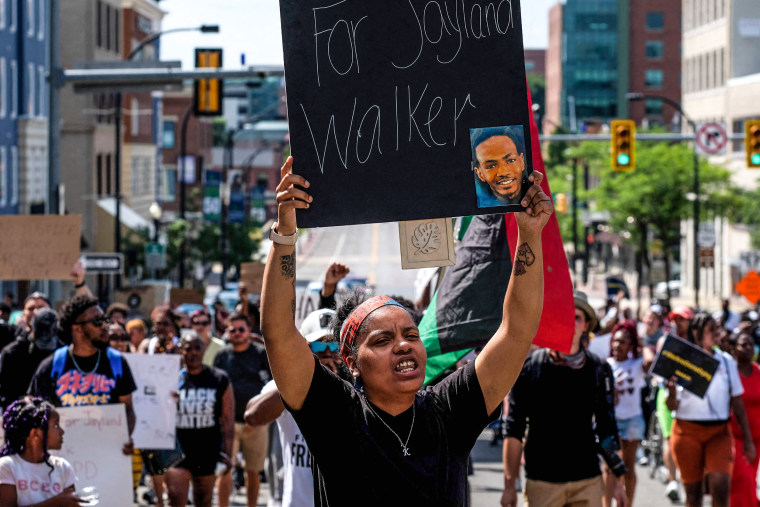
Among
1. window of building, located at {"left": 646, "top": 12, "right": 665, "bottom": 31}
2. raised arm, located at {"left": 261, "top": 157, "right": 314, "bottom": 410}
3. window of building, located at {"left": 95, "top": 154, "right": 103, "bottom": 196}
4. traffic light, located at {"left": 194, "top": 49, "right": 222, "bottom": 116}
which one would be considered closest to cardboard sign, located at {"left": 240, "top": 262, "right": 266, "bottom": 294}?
traffic light, located at {"left": 194, "top": 49, "right": 222, "bottom": 116}

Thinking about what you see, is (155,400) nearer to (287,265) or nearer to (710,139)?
(287,265)

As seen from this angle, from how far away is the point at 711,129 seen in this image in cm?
3491

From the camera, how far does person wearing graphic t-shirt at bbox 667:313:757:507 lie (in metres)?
11.1

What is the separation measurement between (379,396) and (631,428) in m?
8.80

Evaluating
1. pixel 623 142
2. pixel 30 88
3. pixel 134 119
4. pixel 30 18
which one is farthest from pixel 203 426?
pixel 134 119

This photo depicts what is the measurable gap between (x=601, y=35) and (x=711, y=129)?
4211 inches

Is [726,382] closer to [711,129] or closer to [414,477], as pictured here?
[414,477]

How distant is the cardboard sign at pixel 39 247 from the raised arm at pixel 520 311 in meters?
8.46

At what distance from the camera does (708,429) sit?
11211 millimetres

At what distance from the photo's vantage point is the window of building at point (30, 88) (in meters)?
46.5

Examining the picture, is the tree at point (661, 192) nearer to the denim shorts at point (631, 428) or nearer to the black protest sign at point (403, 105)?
the denim shorts at point (631, 428)

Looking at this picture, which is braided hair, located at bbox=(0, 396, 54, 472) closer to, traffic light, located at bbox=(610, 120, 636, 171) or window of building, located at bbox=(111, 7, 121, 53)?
traffic light, located at bbox=(610, 120, 636, 171)

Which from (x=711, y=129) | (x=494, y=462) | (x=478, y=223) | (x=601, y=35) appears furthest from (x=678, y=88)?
(x=478, y=223)

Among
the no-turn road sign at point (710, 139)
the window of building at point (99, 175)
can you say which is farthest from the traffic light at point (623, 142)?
the window of building at point (99, 175)
